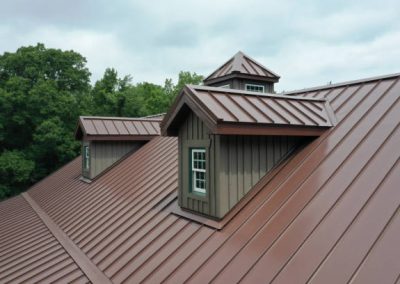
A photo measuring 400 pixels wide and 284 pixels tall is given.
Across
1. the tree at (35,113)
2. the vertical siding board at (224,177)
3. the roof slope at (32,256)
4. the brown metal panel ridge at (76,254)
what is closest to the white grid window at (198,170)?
the vertical siding board at (224,177)

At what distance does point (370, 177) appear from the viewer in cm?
459

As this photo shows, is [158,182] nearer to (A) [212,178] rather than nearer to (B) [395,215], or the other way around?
(A) [212,178]

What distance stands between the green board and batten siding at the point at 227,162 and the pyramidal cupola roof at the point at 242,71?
25.5 feet

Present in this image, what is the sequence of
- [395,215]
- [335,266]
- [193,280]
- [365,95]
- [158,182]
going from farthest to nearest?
[158,182], [365,95], [193,280], [395,215], [335,266]

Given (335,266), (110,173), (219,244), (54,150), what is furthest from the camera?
(54,150)

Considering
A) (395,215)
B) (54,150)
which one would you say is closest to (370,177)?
(395,215)

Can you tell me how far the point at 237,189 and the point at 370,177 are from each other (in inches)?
75.9

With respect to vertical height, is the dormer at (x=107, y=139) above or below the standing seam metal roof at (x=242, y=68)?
below

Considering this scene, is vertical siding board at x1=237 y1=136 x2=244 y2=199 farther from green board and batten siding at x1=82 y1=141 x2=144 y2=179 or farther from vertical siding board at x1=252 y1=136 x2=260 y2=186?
green board and batten siding at x1=82 y1=141 x2=144 y2=179

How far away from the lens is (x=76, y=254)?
6.80 metres

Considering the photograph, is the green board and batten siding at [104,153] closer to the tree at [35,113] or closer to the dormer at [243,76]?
the dormer at [243,76]

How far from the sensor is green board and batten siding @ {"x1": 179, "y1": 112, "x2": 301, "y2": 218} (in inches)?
206

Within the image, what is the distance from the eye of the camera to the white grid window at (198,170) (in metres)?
5.82

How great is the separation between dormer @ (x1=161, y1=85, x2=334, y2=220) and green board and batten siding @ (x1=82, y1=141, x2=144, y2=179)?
650 cm
